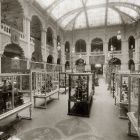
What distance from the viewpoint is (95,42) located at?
1049 inches

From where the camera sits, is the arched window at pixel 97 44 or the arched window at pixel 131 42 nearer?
the arched window at pixel 131 42

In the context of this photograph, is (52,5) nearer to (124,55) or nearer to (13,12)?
(13,12)

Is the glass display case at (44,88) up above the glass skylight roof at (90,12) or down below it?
below

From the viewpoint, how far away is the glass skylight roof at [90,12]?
56.5 feet

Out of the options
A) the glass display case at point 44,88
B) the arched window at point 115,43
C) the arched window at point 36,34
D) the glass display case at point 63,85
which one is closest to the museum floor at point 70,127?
the glass display case at point 44,88

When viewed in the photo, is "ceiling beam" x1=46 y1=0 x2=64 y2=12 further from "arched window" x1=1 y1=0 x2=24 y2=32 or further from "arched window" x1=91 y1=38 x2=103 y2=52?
"arched window" x1=91 y1=38 x2=103 y2=52

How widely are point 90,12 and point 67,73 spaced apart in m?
14.2

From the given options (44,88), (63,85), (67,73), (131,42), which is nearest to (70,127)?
(44,88)

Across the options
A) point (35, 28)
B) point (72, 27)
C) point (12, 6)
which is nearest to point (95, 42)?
point (72, 27)

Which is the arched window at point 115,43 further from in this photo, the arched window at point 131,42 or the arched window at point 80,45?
the arched window at point 80,45

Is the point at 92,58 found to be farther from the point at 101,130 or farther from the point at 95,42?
the point at 101,130

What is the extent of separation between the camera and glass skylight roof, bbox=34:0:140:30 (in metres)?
17.2

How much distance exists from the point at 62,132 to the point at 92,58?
21295 mm

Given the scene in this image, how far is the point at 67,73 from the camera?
10.0m
